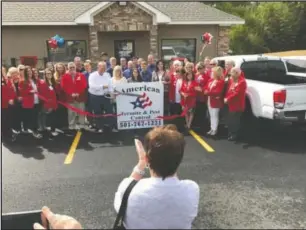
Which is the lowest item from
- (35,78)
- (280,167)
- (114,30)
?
(280,167)

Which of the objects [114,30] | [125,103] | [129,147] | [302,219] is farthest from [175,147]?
[114,30]

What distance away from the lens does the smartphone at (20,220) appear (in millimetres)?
3090

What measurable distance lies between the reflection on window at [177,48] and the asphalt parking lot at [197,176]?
11.4 meters

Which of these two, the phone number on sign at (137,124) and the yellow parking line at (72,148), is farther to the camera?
the phone number on sign at (137,124)

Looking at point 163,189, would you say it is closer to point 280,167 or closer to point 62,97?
point 280,167

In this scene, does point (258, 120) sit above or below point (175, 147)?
→ below

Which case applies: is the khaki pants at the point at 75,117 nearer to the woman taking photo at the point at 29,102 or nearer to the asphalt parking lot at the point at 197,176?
the asphalt parking lot at the point at 197,176

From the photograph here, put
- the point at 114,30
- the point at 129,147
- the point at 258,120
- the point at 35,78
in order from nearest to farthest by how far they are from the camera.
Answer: the point at 129,147 → the point at 35,78 → the point at 258,120 → the point at 114,30

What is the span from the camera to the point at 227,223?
4.70 m

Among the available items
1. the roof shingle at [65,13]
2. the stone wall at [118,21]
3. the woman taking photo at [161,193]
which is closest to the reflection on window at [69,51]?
the stone wall at [118,21]

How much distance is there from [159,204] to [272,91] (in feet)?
20.5

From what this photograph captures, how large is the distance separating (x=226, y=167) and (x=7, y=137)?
17.7ft

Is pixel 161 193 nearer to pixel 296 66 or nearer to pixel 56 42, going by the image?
pixel 296 66

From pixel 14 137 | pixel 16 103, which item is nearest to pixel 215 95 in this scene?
pixel 16 103
